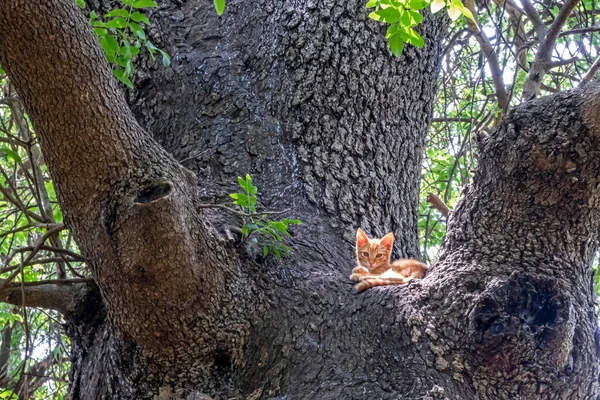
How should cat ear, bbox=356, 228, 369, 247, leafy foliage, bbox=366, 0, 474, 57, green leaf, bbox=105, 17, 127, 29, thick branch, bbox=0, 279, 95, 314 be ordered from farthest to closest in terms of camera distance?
cat ear, bbox=356, 228, 369, 247
thick branch, bbox=0, 279, 95, 314
green leaf, bbox=105, 17, 127, 29
leafy foliage, bbox=366, 0, 474, 57

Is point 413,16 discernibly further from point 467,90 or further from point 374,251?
point 467,90

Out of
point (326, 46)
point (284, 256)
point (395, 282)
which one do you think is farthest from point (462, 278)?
point (326, 46)

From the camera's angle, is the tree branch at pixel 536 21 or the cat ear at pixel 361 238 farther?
the tree branch at pixel 536 21

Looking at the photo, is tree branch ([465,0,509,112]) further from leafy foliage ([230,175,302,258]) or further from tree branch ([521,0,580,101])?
leafy foliage ([230,175,302,258])

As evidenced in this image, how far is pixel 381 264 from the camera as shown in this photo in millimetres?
3211

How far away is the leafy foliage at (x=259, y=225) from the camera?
2203 mm

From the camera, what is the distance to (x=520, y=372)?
194 cm

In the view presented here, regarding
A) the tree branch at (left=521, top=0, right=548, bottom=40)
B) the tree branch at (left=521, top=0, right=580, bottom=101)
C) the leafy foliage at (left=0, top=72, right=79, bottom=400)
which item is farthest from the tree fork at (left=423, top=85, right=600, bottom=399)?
the leafy foliage at (left=0, top=72, right=79, bottom=400)

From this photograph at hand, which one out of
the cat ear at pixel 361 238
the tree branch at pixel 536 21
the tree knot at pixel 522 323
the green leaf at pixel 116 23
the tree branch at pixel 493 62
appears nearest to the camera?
the tree knot at pixel 522 323

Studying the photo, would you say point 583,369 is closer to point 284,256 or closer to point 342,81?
point 284,256

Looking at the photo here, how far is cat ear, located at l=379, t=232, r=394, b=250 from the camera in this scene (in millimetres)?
2987

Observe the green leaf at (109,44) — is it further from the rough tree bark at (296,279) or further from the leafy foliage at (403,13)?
the leafy foliage at (403,13)

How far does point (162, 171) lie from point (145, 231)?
0.21 metres

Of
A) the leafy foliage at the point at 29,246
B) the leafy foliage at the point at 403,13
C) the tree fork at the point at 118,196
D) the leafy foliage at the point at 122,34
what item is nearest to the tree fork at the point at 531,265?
the leafy foliage at the point at 403,13
